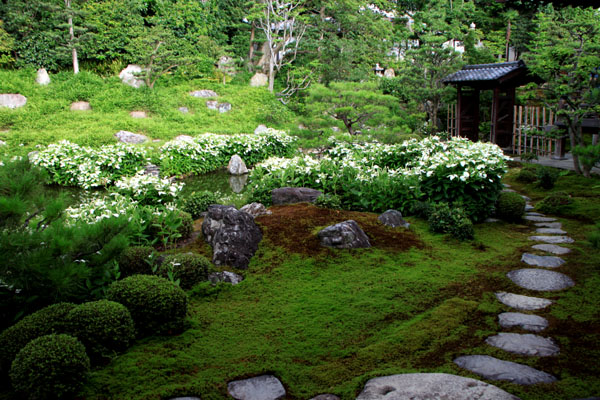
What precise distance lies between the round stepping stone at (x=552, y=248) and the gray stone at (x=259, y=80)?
17689 mm

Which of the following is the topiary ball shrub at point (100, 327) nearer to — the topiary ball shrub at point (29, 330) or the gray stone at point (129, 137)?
the topiary ball shrub at point (29, 330)

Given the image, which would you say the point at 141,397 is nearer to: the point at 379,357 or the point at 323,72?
the point at 379,357

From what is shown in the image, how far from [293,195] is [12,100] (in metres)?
13.2

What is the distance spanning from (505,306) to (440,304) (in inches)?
21.2

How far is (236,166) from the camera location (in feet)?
43.3

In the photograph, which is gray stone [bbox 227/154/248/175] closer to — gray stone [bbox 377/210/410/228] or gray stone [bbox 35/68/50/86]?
gray stone [bbox 377/210/410/228]

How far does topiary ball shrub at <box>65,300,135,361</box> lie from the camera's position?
2.93 metres

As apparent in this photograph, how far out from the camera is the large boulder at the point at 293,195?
682 centimetres

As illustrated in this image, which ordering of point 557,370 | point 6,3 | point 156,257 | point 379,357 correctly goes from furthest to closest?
point 6,3 < point 156,257 < point 379,357 < point 557,370

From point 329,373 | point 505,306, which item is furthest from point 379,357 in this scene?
point 505,306

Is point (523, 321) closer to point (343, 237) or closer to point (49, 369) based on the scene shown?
point (343, 237)

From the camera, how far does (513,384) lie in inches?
102

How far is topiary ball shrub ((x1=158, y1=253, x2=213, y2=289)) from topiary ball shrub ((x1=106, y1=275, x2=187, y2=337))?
0.62 meters

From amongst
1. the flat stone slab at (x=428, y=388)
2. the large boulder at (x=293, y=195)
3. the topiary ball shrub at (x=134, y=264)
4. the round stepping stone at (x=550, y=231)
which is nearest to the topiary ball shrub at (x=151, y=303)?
the topiary ball shrub at (x=134, y=264)
